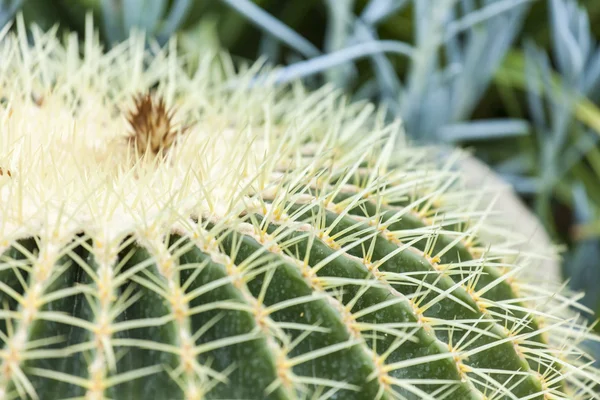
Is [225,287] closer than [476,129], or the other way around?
[225,287]

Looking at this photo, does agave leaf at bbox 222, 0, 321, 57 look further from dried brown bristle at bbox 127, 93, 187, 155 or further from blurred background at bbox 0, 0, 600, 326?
dried brown bristle at bbox 127, 93, 187, 155

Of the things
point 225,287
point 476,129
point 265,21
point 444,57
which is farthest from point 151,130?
point 444,57

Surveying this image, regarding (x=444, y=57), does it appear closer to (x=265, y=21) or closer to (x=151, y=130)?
(x=265, y=21)

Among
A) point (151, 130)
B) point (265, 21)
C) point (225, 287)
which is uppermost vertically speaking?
point (265, 21)

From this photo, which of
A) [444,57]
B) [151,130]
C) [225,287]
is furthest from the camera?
[444,57]

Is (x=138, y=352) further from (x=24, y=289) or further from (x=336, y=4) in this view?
(x=336, y=4)

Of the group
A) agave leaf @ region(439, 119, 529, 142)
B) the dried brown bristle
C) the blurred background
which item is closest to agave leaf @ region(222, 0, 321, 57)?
the blurred background

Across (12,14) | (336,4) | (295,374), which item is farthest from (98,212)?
(336,4)
